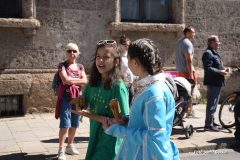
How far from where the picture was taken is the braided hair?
8.22 ft

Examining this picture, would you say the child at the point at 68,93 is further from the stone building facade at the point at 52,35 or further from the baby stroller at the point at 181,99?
the stone building facade at the point at 52,35

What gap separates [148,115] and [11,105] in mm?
7449

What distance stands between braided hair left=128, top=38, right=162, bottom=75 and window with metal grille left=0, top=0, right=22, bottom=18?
23.6 feet

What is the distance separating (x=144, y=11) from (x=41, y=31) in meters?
2.87

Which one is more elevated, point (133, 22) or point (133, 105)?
point (133, 22)

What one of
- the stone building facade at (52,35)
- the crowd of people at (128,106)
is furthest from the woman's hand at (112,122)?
the stone building facade at (52,35)

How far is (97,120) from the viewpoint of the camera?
9.96ft

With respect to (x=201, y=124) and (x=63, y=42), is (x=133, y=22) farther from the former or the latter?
(x=201, y=124)

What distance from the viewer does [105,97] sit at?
3.25 m

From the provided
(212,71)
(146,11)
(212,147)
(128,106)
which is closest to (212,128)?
(212,147)

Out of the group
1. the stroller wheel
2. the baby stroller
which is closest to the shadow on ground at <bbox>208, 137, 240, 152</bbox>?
the stroller wheel

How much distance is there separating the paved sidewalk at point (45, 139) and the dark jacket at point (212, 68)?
988 millimetres

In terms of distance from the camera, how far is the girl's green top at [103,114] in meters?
3.17

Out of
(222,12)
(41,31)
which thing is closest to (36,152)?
(41,31)
